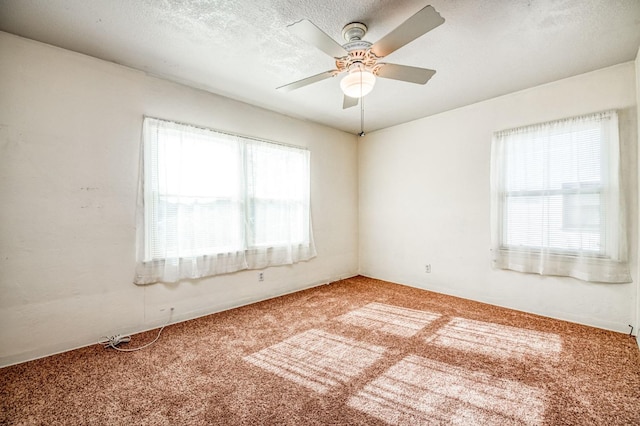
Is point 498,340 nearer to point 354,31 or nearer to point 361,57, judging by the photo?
point 361,57

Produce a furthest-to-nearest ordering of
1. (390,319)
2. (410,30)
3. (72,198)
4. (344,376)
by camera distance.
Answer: (390,319) < (72,198) < (344,376) < (410,30)

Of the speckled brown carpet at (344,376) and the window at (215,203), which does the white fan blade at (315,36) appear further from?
the speckled brown carpet at (344,376)

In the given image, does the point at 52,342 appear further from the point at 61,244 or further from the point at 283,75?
the point at 283,75

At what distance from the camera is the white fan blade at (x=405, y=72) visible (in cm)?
213

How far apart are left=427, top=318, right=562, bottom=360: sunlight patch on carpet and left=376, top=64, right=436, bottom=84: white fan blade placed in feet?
7.62

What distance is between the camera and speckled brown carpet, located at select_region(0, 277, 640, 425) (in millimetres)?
1669

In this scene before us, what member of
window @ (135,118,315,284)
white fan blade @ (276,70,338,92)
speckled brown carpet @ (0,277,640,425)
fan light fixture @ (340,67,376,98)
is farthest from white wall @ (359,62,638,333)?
white fan blade @ (276,70,338,92)

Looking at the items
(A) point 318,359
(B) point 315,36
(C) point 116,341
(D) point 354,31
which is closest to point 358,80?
(D) point 354,31

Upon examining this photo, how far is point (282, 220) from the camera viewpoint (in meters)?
4.04

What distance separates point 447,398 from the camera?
5.94 feet

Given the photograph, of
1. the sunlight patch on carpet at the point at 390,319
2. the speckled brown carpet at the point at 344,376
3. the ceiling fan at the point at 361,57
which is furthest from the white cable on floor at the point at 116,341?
the ceiling fan at the point at 361,57

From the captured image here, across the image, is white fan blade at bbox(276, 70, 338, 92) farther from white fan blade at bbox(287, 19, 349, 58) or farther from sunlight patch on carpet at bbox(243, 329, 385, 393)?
sunlight patch on carpet at bbox(243, 329, 385, 393)

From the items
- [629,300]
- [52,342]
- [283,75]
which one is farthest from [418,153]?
[52,342]

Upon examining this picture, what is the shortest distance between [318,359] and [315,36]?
94.7 inches
